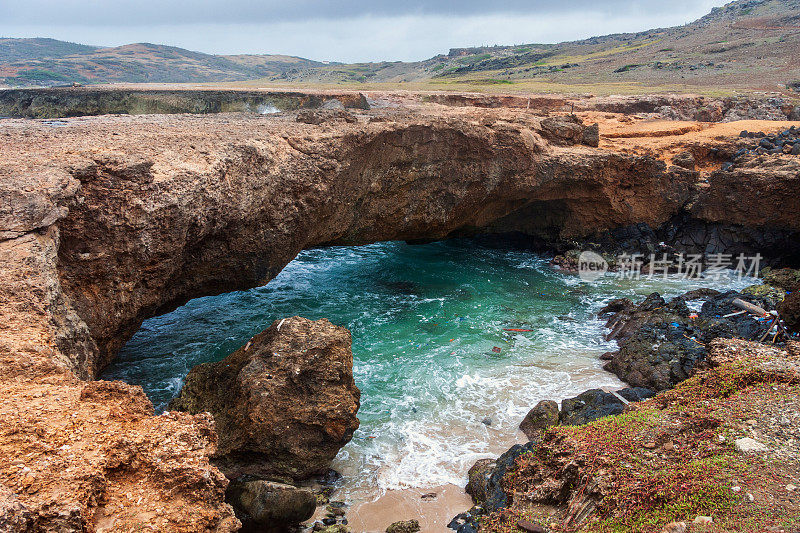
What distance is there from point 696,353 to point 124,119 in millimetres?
14090

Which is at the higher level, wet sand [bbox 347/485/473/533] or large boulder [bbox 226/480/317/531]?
large boulder [bbox 226/480/317/531]

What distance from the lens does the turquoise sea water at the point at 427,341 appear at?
9.46m

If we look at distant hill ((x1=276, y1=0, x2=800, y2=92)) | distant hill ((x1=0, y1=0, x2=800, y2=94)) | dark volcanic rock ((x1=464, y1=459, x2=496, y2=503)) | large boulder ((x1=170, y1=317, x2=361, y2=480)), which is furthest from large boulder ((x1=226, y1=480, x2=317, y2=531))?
distant hill ((x1=276, y1=0, x2=800, y2=92))

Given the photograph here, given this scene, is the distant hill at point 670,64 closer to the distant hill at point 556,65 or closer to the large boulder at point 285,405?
the distant hill at point 556,65

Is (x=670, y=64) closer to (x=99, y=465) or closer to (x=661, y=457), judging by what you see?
(x=661, y=457)

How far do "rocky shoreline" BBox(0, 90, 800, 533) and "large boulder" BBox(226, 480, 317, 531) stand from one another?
1.4 inches

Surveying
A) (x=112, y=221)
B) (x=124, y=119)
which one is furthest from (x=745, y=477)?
(x=124, y=119)

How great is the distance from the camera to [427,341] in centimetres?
1337

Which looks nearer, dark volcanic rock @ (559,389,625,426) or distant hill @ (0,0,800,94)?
dark volcanic rock @ (559,389,625,426)

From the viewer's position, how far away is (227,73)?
96.4m

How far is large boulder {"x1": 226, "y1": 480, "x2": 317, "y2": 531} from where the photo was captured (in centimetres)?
701

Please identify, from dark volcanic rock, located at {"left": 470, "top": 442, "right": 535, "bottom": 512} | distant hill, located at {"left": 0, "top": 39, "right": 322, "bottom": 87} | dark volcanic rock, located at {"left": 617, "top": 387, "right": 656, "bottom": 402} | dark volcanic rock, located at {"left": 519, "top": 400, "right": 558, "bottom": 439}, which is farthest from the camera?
distant hill, located at {"left": 0, "top": 39, "right": 322, "bottom": 87}

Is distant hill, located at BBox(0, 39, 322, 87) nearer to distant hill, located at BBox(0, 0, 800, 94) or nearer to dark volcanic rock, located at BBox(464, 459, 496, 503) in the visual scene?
distant hill, located at BBox(0, 0, 800, 94)

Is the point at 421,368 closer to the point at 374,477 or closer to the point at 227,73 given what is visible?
the point at 374,477
